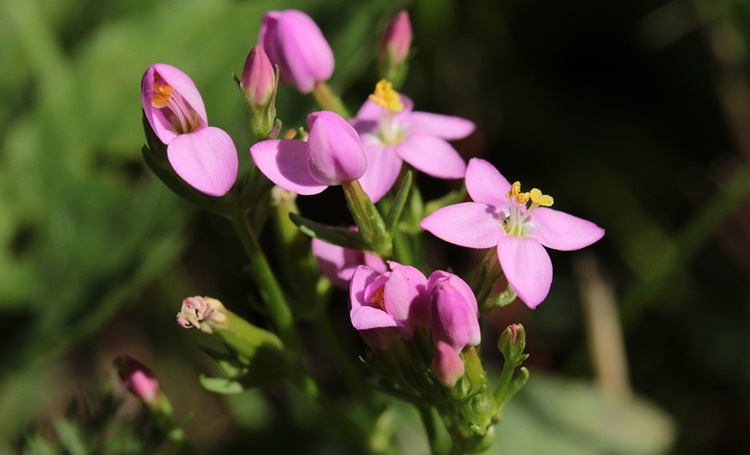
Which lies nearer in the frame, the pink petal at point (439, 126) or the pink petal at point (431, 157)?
the pink petal at point (431, 157)

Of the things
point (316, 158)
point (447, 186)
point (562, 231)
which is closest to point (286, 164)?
point (316, 158)

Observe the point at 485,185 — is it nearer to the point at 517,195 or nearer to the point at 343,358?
the point at 517,195

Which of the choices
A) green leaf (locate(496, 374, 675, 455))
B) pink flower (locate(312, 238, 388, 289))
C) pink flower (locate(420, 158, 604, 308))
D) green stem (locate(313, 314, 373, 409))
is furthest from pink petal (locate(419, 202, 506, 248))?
green leaf (locate(496, 374, 675, 455))

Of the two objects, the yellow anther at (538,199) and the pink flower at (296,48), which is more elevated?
the pink flower at (296,48)

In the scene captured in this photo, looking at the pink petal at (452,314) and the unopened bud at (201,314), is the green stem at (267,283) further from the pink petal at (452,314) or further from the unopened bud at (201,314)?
the pink petal at (452,314)

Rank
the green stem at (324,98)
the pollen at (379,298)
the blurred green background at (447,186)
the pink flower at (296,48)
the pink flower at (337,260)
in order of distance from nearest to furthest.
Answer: the pollen at (379,298), the pink flower at (337,260), the pink flower at (296,48), the green stem at (324,98), the blurred green background at (447,186)

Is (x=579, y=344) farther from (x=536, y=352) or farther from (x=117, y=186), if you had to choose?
(x=117, y=186)

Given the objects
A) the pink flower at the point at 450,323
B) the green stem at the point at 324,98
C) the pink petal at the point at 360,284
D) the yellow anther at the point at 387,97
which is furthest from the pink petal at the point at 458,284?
the green stem at the point at 324,98

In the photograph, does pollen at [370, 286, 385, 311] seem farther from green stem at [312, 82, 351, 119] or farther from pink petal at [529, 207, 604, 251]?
green stem at [312, 82, 351, 119]
